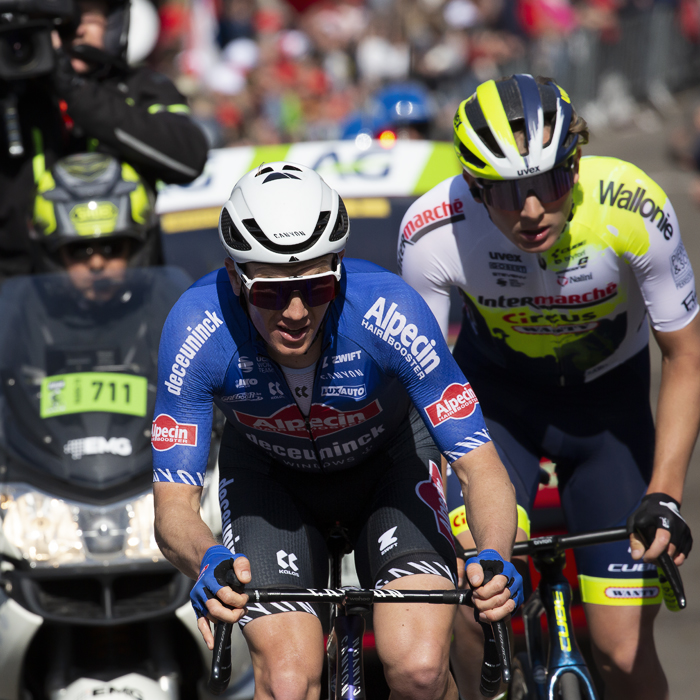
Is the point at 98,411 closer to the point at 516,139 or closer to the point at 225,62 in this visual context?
the point at 516,139

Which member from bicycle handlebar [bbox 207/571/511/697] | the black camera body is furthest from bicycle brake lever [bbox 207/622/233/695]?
the black camera body

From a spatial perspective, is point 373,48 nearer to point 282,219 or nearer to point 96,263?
point 96,263

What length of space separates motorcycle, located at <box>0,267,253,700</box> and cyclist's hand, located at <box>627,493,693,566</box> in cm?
151

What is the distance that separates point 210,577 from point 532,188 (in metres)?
1.65

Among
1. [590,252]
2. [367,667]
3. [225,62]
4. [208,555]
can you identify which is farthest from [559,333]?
[225,62]

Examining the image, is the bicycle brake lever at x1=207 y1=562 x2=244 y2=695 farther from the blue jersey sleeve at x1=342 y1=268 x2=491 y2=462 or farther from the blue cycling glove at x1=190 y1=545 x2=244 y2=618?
the blue jersey sleeve at x1=342 y1=268 x2=491 y2=462

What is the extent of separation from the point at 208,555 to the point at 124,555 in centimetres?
103

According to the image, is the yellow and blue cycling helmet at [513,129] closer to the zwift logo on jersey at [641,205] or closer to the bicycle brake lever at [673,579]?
the zwift logo on jersey at [641,205]

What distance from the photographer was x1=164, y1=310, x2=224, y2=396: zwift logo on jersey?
3.32 metres

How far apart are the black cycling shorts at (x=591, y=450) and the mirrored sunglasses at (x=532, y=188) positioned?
2.88 feet

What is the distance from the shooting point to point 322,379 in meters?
3.41

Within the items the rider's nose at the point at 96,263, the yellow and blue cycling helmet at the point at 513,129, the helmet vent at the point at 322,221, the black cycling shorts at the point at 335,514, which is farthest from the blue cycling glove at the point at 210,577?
the rider's nose at the point at 96,263

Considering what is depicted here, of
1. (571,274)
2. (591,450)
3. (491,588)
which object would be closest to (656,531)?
(591,450)

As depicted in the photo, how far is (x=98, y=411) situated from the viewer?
4250mm
